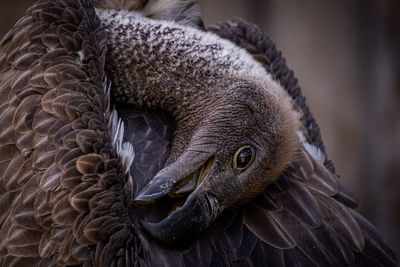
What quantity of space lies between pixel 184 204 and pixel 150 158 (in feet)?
0.81

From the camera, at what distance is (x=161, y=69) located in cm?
215

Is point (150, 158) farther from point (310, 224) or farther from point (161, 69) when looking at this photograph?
point (310, 224)

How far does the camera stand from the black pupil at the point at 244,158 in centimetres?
199

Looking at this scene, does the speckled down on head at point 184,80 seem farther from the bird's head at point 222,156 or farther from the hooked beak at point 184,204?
the hooked beak at point 184,204

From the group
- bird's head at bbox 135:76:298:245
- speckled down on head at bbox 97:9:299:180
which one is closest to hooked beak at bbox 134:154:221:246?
bird's head at bbox 135:76:298:245

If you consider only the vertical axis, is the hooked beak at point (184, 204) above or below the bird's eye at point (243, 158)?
below

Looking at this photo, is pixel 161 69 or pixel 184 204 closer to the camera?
pixel 184 204

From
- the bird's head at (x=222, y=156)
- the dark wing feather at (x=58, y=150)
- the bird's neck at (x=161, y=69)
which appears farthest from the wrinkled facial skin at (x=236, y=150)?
the dark wing feather at (x=58, y=150)

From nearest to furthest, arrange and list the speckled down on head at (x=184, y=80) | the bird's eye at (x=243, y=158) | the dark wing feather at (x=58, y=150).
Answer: the dark wing feather at (x=58, y=150), the bird's eye at (x=243, y=158), the speckled down on head at (x=184, y=80)

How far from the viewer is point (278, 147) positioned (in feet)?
6.78

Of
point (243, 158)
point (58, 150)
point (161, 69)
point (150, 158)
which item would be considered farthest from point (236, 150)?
point (58, 150)

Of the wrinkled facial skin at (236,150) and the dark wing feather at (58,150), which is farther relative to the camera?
the wrinkled facial skin at (236,150)

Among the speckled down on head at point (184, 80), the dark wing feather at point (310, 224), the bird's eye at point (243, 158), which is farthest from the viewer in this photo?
the speckled down on head at point (184, 80)

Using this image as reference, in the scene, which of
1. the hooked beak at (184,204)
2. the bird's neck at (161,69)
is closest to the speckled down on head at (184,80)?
the bird's neck at (161,69)
